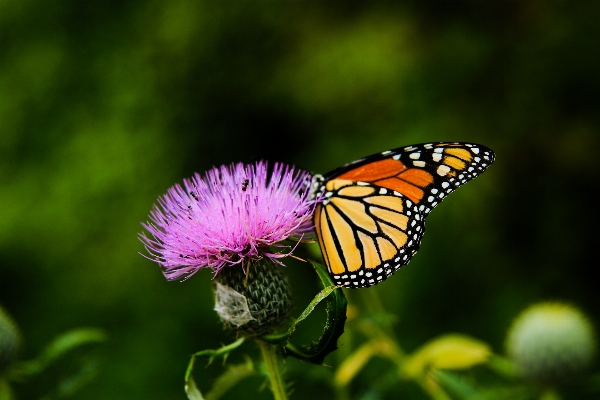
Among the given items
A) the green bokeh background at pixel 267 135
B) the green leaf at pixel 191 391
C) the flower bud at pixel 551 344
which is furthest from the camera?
the green bokeh background at pixel 267 135

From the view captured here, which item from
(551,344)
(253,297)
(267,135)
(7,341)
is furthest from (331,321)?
(267,135)

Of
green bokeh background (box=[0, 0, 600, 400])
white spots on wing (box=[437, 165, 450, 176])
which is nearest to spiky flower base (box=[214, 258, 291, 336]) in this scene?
white spots on wing (box=[437, 165, 450, 176])

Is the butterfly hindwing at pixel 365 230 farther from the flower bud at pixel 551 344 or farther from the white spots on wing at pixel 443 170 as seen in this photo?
the flower bud at pixel 551 344

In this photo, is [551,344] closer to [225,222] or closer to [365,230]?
[365,230]

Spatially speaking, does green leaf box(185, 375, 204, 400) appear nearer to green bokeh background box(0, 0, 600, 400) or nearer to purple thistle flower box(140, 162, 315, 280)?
purple thistle flower box(140, 162, 315, 280)

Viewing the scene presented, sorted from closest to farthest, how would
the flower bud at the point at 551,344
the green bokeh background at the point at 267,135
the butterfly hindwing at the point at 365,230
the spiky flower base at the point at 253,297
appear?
the spiky flower base at the point at 253,297
the butterfly hindwing at the point at 365,230
the flower bud at the point at 551,344
the green bokeh background at the point at 267,135

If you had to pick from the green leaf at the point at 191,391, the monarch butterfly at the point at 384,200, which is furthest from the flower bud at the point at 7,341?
the monarch butterfly at the point at 384,200
